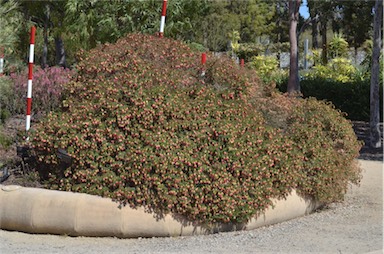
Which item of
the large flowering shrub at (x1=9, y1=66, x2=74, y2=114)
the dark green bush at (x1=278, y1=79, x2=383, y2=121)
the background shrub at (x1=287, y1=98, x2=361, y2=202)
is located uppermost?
the dark green bush at (x1=278, y1=79, x2=383, y2=121)

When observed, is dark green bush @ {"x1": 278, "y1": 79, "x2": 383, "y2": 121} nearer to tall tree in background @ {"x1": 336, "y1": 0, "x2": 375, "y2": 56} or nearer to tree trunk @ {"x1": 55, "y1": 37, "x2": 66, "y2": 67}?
tall tree in background @ {"x1": 336, "y1": 0, "x2": 375, "y2": 56}

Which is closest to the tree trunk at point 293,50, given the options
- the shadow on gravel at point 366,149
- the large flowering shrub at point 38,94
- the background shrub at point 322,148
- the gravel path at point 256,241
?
the shadow on gravel at point 366,149

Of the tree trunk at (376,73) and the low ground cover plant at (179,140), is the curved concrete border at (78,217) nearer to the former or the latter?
the low ground cover plant at (179,140)

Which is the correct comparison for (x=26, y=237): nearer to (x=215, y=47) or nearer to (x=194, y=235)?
(x=194, y=235)

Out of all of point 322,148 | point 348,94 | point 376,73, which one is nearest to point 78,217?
point 322,148

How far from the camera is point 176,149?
6492 millimetres

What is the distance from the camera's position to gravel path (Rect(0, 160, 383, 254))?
586cm

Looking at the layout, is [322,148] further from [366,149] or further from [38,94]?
[366,149]

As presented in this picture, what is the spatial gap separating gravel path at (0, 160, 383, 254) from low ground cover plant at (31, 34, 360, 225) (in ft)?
1.04

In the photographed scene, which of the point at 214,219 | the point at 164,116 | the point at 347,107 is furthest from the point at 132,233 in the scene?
Result: the point at 347,107

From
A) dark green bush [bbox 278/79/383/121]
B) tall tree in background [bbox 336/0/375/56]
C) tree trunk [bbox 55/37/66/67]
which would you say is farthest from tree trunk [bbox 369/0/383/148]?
tall tree in background [bbox 336/0/375/56]

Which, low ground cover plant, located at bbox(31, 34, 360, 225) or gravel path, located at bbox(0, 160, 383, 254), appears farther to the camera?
low ground cover plant, located at bbox(31, 34, 360, 225)

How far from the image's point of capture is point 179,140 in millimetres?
6562

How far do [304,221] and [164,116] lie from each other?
6.96ft
